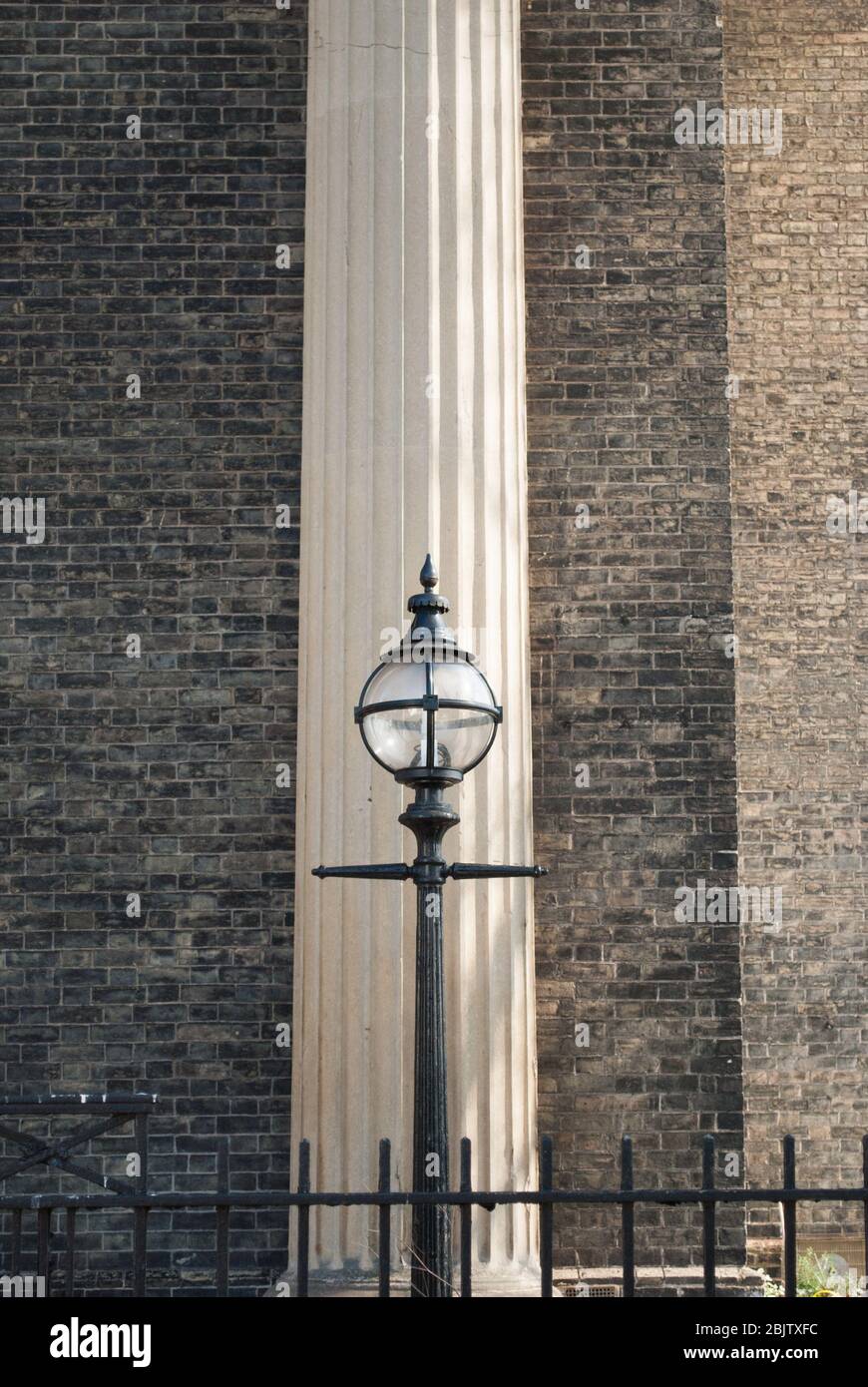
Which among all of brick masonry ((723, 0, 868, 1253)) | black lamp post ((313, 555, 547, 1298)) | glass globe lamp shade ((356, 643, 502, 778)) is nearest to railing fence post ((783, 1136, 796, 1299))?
black lamp post ((313, 555, 547, 1298))

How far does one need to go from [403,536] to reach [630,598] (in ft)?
5.53

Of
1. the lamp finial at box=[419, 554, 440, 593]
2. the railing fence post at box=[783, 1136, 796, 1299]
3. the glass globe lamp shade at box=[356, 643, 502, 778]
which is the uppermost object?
the lamp finial at box=[419, 554, 440, 593]

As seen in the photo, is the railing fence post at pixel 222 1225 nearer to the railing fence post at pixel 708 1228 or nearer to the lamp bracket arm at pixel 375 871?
the railing fence post at pixel 708 1228

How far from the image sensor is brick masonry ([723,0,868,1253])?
11.0 m

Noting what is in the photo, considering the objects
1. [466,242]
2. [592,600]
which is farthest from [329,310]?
[592,600]

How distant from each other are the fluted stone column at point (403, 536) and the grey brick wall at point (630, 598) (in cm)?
66

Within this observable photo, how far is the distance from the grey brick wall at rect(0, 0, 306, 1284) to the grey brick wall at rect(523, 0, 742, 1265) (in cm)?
149

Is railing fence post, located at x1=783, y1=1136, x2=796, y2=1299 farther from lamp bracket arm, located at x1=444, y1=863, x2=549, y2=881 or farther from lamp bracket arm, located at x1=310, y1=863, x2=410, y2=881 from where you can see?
lamp bracket arm, located at x1=310, y1=863, x2=410, y2=881

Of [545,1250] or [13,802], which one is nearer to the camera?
[545,1250]

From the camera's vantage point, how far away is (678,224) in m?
10.3

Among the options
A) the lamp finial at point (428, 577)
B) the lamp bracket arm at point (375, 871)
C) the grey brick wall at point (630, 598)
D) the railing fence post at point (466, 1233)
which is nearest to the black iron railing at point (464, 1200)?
the railing fence post at point (466, 1233)

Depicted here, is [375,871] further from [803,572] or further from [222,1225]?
[803,572]
